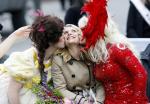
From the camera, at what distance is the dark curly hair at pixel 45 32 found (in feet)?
15.4

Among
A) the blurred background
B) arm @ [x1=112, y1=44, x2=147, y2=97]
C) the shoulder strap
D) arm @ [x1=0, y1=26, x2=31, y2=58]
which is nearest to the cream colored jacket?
arm @ [x1=112, y1=44, x2=147, y2=97]

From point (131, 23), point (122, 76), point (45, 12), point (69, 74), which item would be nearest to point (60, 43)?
point (69, 74)

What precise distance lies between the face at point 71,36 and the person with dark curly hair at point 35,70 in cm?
6

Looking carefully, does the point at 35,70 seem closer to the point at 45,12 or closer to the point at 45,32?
the point at 45,32

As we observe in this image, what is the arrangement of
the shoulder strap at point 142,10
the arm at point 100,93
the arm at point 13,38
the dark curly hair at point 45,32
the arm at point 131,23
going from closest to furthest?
1. the dark curly hair at point 45,32
2. the arm at point 100,93
3. the arm at point 13,38
4. the shoulder strap at point 142,10
5. the arm at point 131,23

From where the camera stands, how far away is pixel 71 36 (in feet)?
15.7

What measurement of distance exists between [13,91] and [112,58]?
767 mm

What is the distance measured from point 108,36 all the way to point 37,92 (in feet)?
2.21

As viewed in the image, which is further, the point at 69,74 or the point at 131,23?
the point at 131,23

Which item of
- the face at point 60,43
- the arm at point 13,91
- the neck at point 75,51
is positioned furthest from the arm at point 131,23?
the arm at point 13,91

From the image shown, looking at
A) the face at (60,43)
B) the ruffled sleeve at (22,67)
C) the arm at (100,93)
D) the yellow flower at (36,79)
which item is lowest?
the arm at (100,93)

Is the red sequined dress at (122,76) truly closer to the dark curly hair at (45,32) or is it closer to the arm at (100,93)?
the arm at (100,93)

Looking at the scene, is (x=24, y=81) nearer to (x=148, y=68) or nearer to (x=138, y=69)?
(x=138, y=69)

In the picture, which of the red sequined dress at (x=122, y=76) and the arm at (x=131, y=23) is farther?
the arm at (x=131, y=23)
